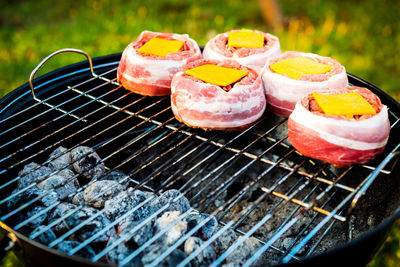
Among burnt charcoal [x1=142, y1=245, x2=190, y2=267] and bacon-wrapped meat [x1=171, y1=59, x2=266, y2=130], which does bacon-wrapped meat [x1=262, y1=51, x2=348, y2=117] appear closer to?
bacon-wrapped meat [x1=171, y1=59, x2=266, y2=130]

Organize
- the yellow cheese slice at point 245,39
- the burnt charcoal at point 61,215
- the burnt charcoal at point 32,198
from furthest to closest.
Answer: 1. the yellow cheese slice at point 245,39
2. the burnt charcoal at point 32,198
3. the burnt charcoal at point 61,215

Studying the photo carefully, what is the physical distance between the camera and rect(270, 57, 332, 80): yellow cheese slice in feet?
9.11

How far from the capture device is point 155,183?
317 cm

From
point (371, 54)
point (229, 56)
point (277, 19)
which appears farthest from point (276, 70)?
point (277, 19)

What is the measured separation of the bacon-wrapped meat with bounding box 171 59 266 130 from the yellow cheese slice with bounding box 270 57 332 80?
21cm

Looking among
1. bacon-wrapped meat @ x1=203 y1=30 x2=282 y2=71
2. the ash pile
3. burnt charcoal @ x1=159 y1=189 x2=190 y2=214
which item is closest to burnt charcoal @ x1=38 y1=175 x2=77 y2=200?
the ash pile

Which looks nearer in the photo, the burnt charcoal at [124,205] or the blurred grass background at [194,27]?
the burnt charcoal at [124,205]

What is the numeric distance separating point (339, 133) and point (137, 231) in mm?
1277

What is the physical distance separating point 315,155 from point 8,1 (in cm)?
720

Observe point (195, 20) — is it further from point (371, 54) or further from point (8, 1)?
point (8, 1)

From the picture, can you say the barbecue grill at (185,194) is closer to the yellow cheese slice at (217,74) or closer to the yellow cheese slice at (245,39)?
the yellow cheese slice at (217,74)

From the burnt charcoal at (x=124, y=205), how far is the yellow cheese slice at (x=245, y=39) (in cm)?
150

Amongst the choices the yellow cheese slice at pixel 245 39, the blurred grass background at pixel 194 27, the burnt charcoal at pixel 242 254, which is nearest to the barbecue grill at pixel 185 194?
the burnt charcoal at pixel 242 254

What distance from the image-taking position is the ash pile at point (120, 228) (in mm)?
1954
